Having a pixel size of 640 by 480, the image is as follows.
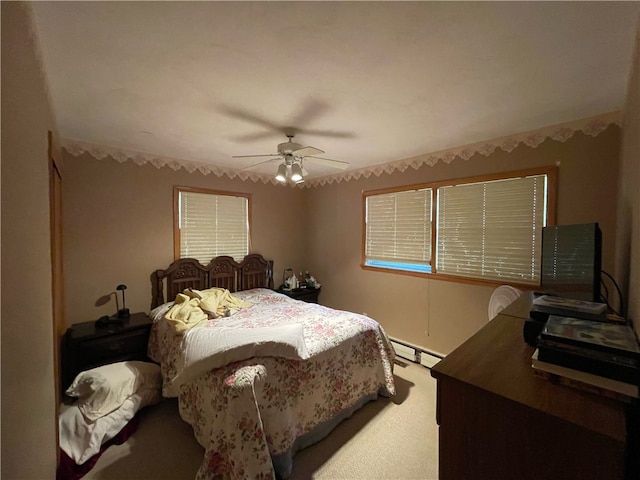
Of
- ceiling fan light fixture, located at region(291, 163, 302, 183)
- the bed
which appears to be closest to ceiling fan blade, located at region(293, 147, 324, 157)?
ceiling fan light fixture, located at region(291, 163, 302, 183)

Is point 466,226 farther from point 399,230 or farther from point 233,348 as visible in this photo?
point 233,348

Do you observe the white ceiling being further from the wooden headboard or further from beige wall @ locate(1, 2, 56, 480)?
the wooden headboard

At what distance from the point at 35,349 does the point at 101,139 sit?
230 cm

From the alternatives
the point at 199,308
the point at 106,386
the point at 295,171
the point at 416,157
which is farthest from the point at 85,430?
the point at 416,157

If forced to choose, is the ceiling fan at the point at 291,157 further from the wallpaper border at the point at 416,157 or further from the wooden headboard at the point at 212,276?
the wooden headboard at the point at 212,276

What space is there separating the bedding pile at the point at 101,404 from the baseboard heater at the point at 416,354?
8.29 ft

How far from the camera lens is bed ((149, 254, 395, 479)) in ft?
4.62

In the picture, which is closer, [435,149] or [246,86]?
[246,86]

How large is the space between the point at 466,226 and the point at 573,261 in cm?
134

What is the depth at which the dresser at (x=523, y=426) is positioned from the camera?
0.65 meters

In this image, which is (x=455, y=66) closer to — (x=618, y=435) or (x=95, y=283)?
(x=618, y=435)

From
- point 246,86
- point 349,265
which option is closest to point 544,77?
point 246,86

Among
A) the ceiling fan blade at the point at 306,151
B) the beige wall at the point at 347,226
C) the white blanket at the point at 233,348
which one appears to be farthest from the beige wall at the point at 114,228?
the ceiling fan blade at the point at 306,151

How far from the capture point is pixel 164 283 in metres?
3.08
